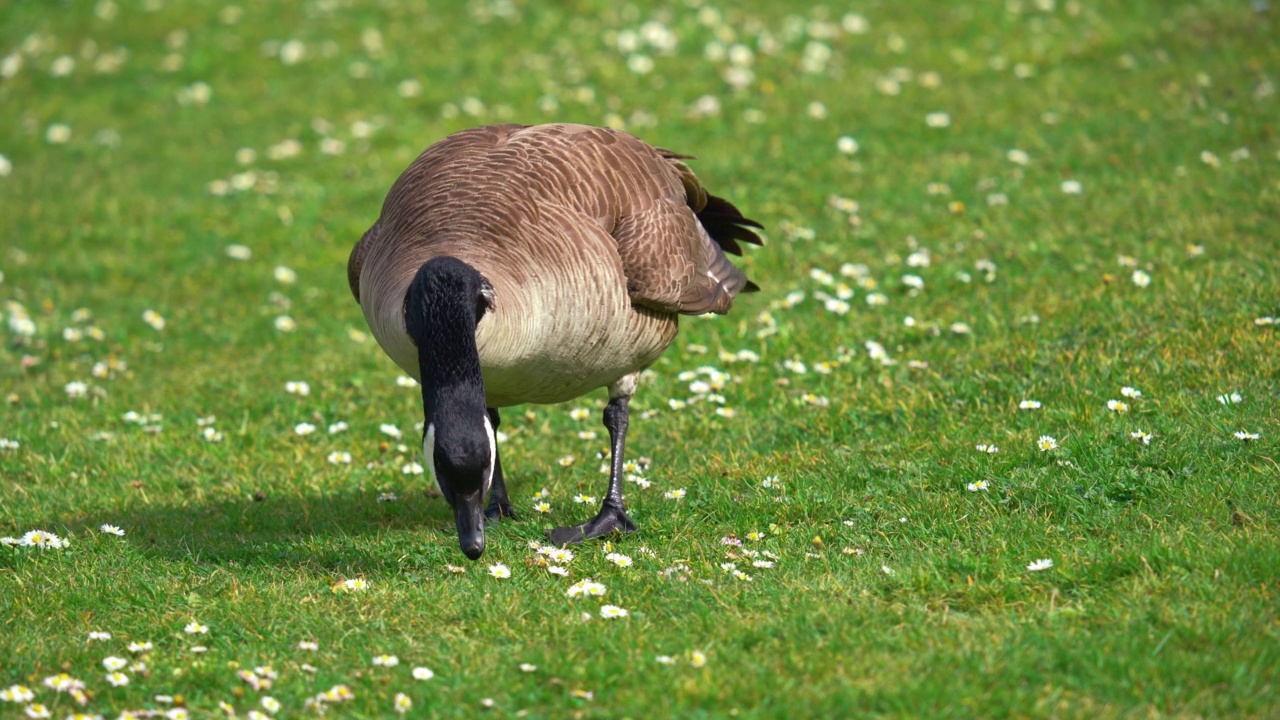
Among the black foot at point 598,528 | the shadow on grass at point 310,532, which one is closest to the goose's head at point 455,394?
the shadow on grass at point 310,532

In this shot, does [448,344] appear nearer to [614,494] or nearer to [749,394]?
[614,494]

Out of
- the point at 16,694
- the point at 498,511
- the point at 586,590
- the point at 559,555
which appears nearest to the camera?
the point at 16,694

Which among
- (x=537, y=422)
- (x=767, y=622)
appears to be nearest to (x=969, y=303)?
(x=537, y=422)

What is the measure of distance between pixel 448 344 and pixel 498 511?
70.3 inches

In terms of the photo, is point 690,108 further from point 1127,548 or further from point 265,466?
point 1127,548

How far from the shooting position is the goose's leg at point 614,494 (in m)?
6.10

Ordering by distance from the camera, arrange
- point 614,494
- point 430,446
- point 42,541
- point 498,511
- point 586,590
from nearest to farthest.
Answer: point 430,446, point 586,590, point 42,541, point 614,494, point 498,511

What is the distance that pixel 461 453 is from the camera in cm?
486

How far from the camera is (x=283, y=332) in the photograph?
968 centimetres

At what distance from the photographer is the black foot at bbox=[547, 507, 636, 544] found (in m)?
6.07

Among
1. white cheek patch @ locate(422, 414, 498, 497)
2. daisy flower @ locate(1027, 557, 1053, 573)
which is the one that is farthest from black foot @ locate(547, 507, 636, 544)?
daisy flower @ locate(1027, 557, 1053, 573)

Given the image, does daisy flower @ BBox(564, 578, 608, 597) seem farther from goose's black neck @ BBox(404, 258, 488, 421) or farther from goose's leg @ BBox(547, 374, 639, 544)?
goose's black neck @ BBox(404, 258, 488, 421)

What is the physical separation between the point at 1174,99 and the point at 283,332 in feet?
26.1

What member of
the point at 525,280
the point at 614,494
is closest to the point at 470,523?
the point at 525,280
